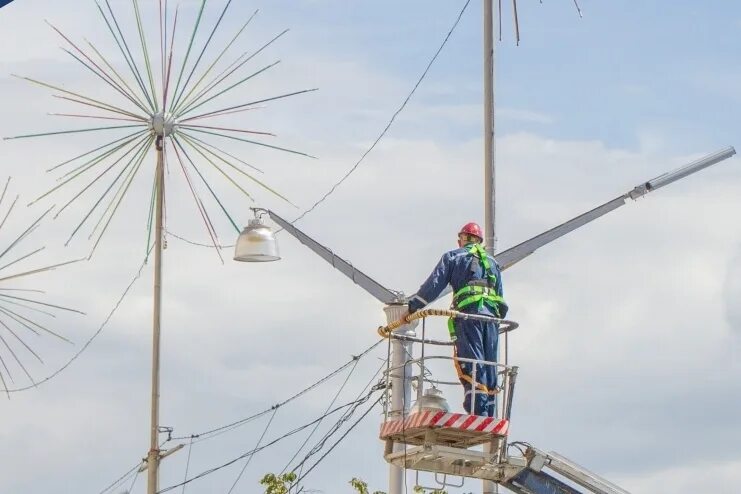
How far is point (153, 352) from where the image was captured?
33906 millimetres

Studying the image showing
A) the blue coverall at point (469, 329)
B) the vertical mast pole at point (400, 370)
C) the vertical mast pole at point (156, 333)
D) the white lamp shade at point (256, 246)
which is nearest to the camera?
the blue coverall at point (469, 329)

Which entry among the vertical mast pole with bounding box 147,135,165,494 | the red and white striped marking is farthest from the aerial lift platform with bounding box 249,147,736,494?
the vertical mast pole with bounding box 147,135,165,494

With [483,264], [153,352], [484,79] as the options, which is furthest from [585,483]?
[153,352]

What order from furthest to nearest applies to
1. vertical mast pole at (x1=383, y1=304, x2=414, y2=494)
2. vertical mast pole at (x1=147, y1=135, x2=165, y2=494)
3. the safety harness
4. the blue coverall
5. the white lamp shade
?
vertical mast pole at (x1=147, y1=135, x2=165, y2=494) < the white lamp shade < vertical mast pole at (x1=383, y1=304, x2=414, y2=494) < the safety harness < the blue coverall

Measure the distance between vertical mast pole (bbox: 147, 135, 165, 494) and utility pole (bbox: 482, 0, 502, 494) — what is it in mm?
6356

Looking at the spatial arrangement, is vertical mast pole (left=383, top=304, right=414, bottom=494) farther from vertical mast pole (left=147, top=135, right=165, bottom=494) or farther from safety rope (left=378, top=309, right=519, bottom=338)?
vertical mast pole (left=147, top=135, right=165, bottom=494)

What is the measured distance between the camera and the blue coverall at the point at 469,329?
1001 inches

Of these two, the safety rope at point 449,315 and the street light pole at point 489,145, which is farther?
the street light pole at point 489,145

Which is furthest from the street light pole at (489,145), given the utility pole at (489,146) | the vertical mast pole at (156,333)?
the vertical mast pole at (156,333)

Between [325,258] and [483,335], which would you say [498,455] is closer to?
[483,335]

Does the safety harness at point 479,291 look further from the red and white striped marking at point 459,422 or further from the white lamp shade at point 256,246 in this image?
the white lamp shade at point 256,246

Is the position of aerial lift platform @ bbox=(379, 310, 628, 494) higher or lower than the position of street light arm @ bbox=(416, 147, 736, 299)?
lower

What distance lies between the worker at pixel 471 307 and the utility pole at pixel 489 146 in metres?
1.75

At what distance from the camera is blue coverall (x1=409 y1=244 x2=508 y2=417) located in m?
25.4
